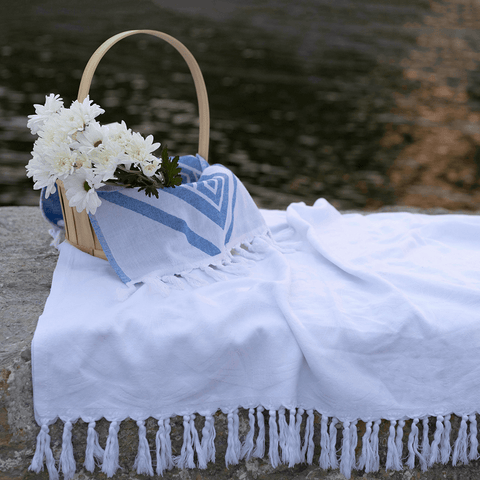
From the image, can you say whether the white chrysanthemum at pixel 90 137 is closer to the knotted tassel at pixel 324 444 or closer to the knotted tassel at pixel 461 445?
the knotted tassel at pixel 324 444

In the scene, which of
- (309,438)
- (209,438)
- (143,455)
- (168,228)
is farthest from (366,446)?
(168,228)

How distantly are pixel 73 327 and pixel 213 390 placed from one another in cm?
33

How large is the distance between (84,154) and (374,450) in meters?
0.93

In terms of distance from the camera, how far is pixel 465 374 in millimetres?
1171

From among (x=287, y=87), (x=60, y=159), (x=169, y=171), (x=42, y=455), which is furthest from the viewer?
(x=287, y=87)

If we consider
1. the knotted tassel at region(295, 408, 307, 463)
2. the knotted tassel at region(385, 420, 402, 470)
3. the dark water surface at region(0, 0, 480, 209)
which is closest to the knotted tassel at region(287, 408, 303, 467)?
the knotted tassel at region(295, 408, 307, 463)

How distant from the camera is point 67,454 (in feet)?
3.53

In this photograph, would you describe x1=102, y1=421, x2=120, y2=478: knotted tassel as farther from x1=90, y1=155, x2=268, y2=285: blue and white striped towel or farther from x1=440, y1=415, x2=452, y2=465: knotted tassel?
x1=440, y1=415, x2=452, y2=465: knotted tassel

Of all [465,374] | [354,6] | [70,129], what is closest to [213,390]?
[465,374]

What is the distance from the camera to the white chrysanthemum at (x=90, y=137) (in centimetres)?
120

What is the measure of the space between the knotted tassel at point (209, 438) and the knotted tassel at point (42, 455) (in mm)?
310

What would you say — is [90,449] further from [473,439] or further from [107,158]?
[473,439]

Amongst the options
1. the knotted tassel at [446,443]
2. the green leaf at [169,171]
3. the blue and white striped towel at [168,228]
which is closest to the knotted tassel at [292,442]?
the knotted tassel at [446,443]

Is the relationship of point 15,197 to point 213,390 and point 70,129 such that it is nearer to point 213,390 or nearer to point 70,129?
point 70,129
